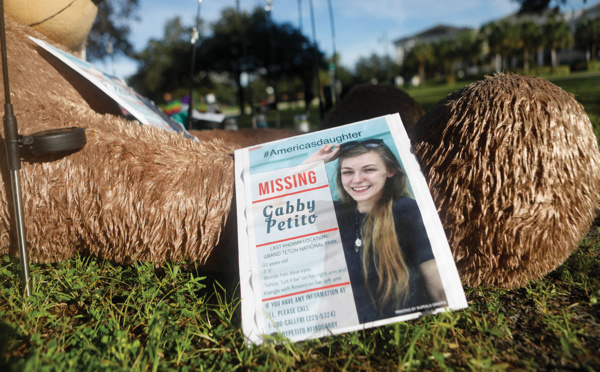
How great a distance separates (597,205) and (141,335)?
1597 mm

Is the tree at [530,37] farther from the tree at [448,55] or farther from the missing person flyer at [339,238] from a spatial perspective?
the missing person flyer at [339,238]

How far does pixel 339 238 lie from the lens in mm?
1230

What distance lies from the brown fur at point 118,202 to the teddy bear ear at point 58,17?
0.83 metres

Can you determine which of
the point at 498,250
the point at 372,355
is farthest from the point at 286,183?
the point at 498,250

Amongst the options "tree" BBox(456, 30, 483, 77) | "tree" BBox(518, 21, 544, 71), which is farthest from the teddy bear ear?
"tree" BBox(456, 30, 483, 77)

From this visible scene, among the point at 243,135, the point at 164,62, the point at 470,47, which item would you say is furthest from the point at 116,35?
the point at 470,47

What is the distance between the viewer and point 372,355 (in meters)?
1.09

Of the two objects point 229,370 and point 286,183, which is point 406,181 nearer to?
point 286,183

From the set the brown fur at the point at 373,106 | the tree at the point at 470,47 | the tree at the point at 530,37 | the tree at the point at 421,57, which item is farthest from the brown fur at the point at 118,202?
the tree at the point at 421,57

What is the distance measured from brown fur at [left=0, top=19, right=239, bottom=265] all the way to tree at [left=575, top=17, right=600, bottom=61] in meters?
40.6

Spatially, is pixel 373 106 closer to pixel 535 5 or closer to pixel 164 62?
pixel 535 5

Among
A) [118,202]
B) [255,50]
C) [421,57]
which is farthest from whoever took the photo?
[421,57]

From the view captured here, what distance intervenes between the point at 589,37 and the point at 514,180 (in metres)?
42.5

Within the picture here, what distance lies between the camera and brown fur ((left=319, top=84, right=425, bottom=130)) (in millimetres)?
2705
